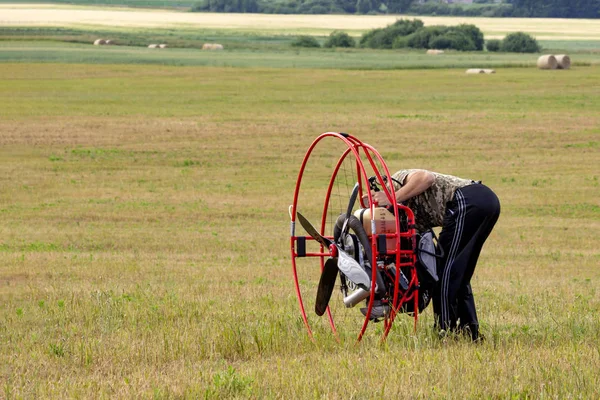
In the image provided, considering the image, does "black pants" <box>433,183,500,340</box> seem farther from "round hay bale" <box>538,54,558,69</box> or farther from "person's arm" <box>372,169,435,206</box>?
"round hay bale" <box>538,54,558,69</box>

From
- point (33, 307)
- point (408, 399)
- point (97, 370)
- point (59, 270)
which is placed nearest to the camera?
point (408, 399)

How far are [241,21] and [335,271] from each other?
521ft

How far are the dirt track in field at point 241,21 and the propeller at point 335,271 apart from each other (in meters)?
127

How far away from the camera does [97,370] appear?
778 centimetres

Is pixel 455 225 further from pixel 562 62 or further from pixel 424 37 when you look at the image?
pixel 424 37

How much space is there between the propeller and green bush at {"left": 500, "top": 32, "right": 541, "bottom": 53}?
10183cm

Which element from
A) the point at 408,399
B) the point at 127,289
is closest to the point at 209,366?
the point at 408,399

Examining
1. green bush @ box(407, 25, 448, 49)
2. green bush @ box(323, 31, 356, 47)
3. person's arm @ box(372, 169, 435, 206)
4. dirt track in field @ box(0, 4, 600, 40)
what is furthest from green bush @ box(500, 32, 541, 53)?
person's arm @ box(372, 169, 435, 206)

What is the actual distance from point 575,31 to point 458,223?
487 feet

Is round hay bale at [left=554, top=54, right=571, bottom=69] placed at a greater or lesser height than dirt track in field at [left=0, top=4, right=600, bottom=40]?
greater

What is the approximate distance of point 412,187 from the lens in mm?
8094

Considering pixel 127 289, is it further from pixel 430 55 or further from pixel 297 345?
pixel 430 55

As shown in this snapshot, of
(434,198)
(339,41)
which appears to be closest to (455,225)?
(434,198)

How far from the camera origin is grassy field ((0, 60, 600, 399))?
23.6 feet
